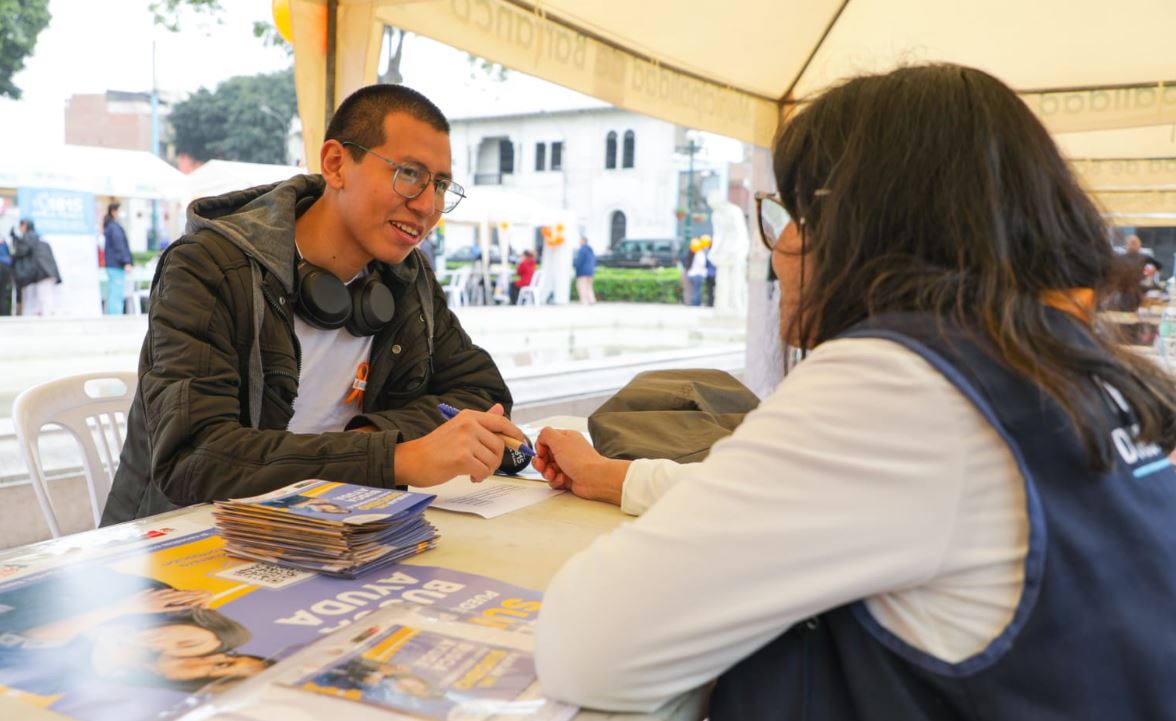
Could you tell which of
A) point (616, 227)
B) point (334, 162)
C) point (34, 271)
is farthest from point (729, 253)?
point (616, 227)

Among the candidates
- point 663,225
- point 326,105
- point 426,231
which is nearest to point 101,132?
point 326,105

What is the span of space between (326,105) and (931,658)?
9.35 ft

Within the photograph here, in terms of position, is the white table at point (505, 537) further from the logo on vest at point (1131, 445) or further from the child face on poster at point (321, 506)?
the logo on vest at point (1131, 445)

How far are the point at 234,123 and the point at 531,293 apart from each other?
25.6 ft

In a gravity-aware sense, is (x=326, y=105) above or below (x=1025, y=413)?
above

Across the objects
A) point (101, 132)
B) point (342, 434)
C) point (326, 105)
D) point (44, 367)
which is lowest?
point (44, 367)

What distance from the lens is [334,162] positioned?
222 cm

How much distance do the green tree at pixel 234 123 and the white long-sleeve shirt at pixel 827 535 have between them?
70.0ft

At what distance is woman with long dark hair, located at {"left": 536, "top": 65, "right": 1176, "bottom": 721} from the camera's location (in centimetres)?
81

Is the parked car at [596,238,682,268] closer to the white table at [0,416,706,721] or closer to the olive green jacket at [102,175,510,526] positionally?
the olive green jacket at [102,175,510,526]

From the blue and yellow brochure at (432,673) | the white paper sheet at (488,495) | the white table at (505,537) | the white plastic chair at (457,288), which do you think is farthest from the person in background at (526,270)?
the blue and yellow brochure at (432,673)

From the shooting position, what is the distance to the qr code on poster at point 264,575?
123 centimetres

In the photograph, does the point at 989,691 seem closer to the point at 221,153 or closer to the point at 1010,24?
the point at 1010,24

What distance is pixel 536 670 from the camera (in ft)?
3.04
